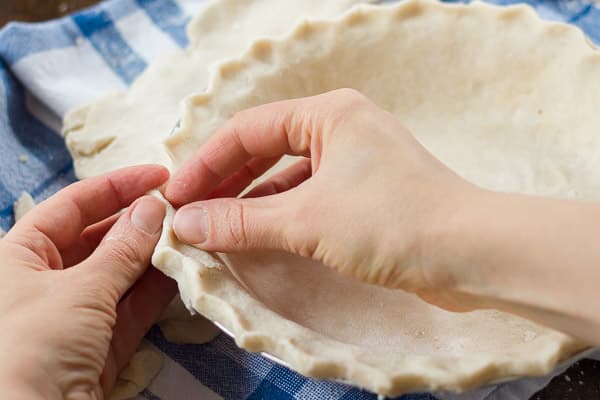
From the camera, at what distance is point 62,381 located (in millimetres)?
863

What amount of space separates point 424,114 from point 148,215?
0.58 m

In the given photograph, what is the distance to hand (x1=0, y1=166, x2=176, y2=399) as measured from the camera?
853 millimetres

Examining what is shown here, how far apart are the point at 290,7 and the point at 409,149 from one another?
2.92 feet

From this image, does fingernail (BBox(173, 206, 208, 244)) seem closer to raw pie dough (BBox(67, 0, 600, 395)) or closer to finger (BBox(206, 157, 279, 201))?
raw pie dough (BBox(67, 0, 600, 395))

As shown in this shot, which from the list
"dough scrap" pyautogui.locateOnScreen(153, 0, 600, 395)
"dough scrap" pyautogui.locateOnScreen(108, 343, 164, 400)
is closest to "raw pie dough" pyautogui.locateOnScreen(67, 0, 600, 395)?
"dough scrap" pyautogui.locateOnScreen(153, 0, 600, 395)

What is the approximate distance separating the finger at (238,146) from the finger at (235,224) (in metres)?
0.06

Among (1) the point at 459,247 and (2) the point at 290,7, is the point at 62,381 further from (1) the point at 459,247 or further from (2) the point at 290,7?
(2) the point at 290,7

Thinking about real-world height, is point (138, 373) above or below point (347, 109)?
below

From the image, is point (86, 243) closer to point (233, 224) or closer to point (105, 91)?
point (233, 224)

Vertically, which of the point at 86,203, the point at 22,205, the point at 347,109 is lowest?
the point at 22,205

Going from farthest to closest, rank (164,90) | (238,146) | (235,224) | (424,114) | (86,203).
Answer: (164,90) < (424,114) < (86,203) < (238,146) < (235,224)

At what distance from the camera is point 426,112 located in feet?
4.01

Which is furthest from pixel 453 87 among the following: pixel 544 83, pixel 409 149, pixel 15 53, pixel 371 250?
pixel 15 53

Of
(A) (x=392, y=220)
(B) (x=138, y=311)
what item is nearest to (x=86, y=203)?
(B) (x=138, y=311)
